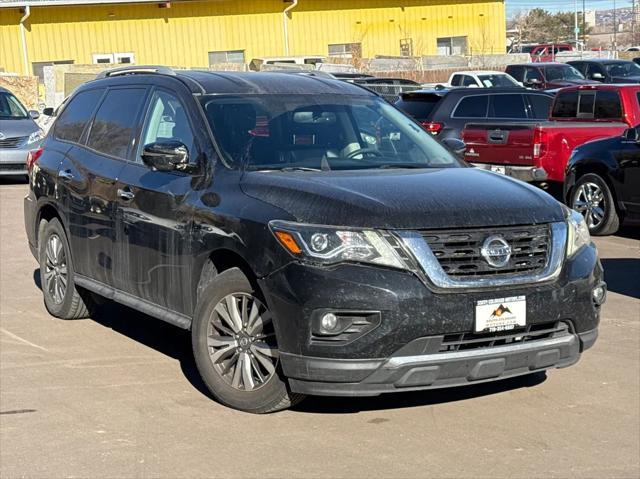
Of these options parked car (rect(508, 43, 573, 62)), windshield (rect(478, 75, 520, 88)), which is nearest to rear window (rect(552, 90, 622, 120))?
windshield (rect(478, 75, 520, 88))

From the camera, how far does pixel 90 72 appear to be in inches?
1310

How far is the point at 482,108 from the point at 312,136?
40.6 feet

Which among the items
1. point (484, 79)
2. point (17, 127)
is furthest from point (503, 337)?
point (484, 79)

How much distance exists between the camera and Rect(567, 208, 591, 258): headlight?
6156 mm

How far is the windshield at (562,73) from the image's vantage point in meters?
31.8

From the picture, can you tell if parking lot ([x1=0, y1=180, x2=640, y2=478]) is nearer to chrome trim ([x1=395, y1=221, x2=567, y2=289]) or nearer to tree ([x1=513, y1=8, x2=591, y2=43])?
chrome trim ([x1=395, y1=221, x2=567, y2=289])

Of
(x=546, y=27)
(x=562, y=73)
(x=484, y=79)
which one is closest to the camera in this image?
(x=562, y=73)

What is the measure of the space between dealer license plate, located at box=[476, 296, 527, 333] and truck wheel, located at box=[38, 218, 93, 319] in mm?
3774

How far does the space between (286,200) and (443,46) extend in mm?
50654

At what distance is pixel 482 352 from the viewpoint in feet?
18.8

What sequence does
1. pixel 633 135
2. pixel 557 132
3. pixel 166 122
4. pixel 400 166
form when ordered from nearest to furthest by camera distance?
pixel 400 166
pixel 166 122
pixel 633 135
pixel 557 132

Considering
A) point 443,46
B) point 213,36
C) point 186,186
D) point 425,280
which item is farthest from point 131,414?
point 443,46

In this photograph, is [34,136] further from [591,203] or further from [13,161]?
[591,203]

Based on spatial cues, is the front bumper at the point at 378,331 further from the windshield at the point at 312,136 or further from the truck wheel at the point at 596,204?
the truck wheel at the point at 596,204
